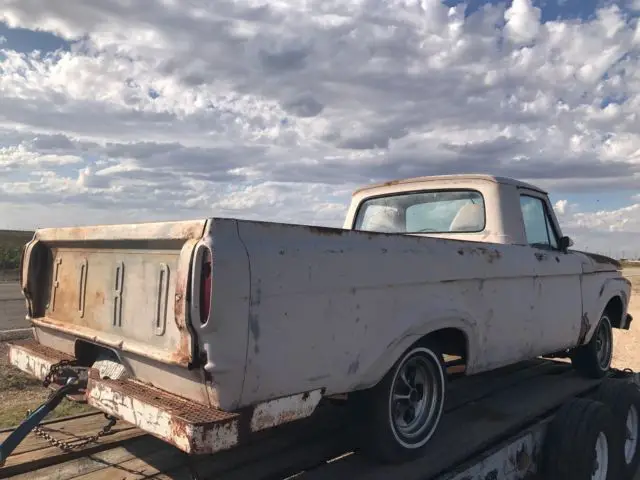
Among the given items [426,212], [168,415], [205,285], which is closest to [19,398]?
[168,415]

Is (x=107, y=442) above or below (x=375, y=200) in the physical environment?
below

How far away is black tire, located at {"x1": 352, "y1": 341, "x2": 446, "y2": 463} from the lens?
3.01m

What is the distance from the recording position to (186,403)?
2510 millimetres

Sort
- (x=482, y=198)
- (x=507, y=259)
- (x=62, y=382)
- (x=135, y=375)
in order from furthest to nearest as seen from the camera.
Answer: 1. (x=482, y=198)
2. (x=507, y=259)
3. (x=62, y=382)
4. (x=135, y=375)

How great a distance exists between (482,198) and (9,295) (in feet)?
44.8

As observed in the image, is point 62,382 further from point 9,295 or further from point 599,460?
point 9,295

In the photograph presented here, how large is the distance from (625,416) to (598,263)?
1.60m

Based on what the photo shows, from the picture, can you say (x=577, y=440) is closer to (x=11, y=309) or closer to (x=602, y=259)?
(x=602, y=259)

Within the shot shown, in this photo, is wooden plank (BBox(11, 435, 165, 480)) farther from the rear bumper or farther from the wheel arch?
the wheel arch

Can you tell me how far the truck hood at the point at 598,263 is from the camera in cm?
520

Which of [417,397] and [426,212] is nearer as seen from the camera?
[417,397]

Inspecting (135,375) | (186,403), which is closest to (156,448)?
(135,375)

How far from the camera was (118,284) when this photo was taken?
3.04 m

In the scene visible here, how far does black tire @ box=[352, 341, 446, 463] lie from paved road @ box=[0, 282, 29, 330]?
27.3ft
